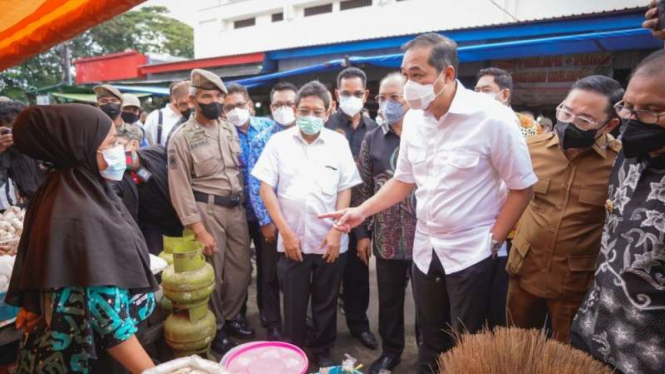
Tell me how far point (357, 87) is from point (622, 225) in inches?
104

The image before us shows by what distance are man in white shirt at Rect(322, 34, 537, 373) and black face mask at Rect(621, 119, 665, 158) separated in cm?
49

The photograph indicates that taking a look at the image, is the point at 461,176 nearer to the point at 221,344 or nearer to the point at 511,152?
the point at 511,152

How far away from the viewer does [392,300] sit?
9.34 feet

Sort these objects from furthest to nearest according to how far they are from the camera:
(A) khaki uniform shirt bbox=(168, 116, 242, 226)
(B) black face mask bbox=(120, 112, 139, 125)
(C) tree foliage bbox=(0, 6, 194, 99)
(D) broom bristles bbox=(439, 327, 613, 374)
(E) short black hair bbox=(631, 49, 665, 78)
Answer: (C) tree foliage bbox=(0, 6, 194, 99)
(B) black face mask bbox=(120, 112, 139, 125)
(A) khaki uniform shirt bbox=(168, 116, 242, 226)
(E) short black hair bbox=(631, 49, 665, 78)
(D) broom bristles bbox=(439, 327, 613, 374)

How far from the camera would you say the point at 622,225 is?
1439 mm

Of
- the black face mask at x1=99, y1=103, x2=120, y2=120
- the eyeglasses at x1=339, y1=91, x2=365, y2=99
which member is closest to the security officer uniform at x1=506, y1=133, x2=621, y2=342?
the eyeglasses at x1=339, y1=91, x2=365, y2=99

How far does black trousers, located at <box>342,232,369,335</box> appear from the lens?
3.38 metres

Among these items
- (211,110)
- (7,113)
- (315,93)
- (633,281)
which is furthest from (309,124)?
(7,113)

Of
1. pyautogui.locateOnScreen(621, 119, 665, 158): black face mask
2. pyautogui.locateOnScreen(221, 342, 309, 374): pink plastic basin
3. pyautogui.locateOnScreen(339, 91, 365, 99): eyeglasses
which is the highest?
pyautogui.locateOnScreen(339, 91, 365, 99): eyeglasses

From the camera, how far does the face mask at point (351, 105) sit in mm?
3658

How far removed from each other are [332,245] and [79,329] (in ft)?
Result: 5.00

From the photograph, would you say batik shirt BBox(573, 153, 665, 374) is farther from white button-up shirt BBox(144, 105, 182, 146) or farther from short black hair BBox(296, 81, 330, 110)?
white button-up shirt BBox(144, 105, 182, 146)

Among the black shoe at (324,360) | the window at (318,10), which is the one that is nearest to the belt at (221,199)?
the black shoe at (324,360)

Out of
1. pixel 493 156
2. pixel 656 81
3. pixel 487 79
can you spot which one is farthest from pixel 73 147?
pixel 487 79
